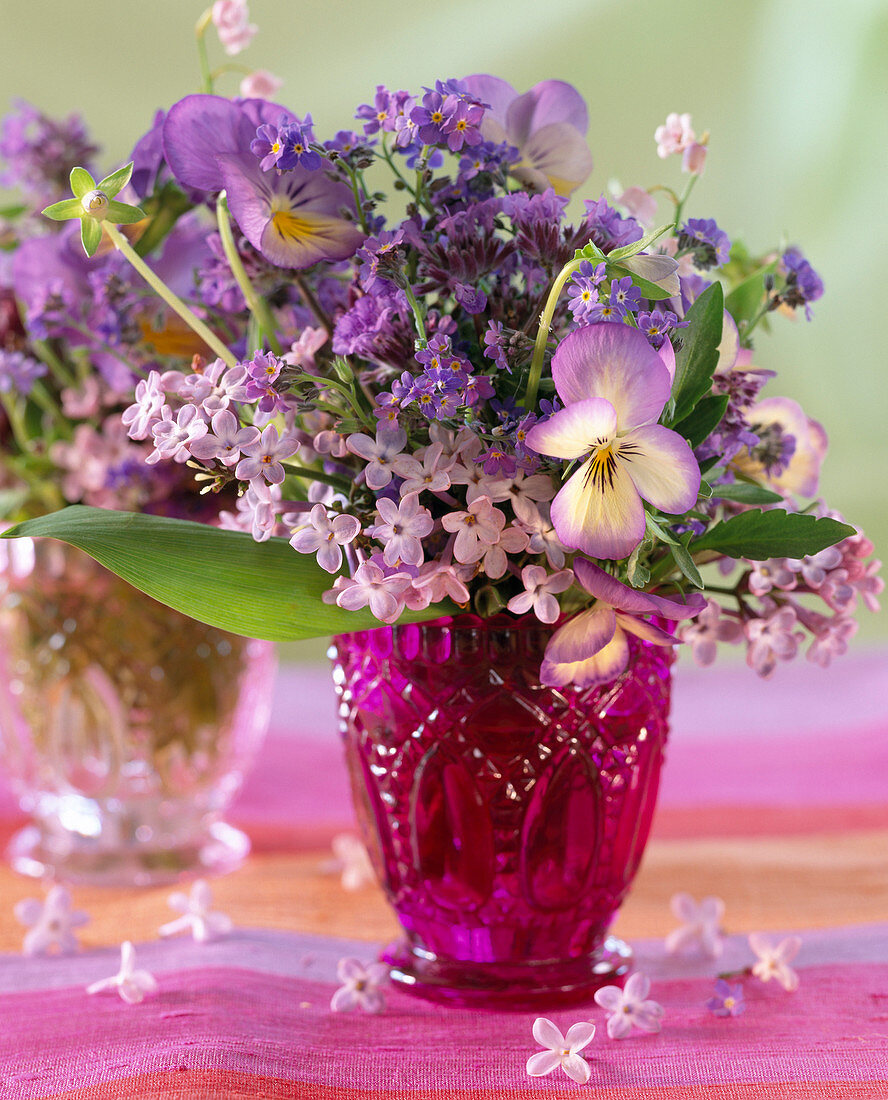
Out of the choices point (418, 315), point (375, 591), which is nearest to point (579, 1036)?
point (375, 591)

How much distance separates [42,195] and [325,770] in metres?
0.64

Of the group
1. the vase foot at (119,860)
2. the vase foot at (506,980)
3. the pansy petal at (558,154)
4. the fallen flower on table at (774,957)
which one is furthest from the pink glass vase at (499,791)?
the vase foot at (119,860)

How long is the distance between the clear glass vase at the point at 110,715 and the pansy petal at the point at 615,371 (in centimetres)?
47

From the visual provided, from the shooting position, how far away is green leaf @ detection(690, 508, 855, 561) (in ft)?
1.59

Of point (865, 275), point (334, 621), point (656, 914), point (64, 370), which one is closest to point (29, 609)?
point (64, 370)

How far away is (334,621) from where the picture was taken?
53 centimetres

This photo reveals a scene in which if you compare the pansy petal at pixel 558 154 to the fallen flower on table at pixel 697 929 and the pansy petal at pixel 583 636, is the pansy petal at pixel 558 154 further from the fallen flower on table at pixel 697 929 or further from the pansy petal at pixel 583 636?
the fallen flower on table at pixel 697 929

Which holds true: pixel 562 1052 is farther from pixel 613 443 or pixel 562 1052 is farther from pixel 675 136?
pixel 675 136

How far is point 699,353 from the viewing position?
1.62ft

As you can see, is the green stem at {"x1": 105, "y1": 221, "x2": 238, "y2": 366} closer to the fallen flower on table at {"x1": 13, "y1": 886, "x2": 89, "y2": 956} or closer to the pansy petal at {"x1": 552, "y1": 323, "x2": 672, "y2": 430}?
the pansy petal at {"x1": 552, "y1": 323, "x2": 672, "y2": 430}

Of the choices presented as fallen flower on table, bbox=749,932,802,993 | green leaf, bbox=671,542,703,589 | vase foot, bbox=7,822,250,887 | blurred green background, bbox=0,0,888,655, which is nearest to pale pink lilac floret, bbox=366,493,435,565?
green leaf, bbox=671,542,703,589

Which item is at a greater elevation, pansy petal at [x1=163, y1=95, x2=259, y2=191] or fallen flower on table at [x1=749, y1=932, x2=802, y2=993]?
pansy petal at [x1=163, y1=95, x2=259, y2=191]

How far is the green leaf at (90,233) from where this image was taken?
19.7 inches

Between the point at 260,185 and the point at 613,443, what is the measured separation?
210 mm
